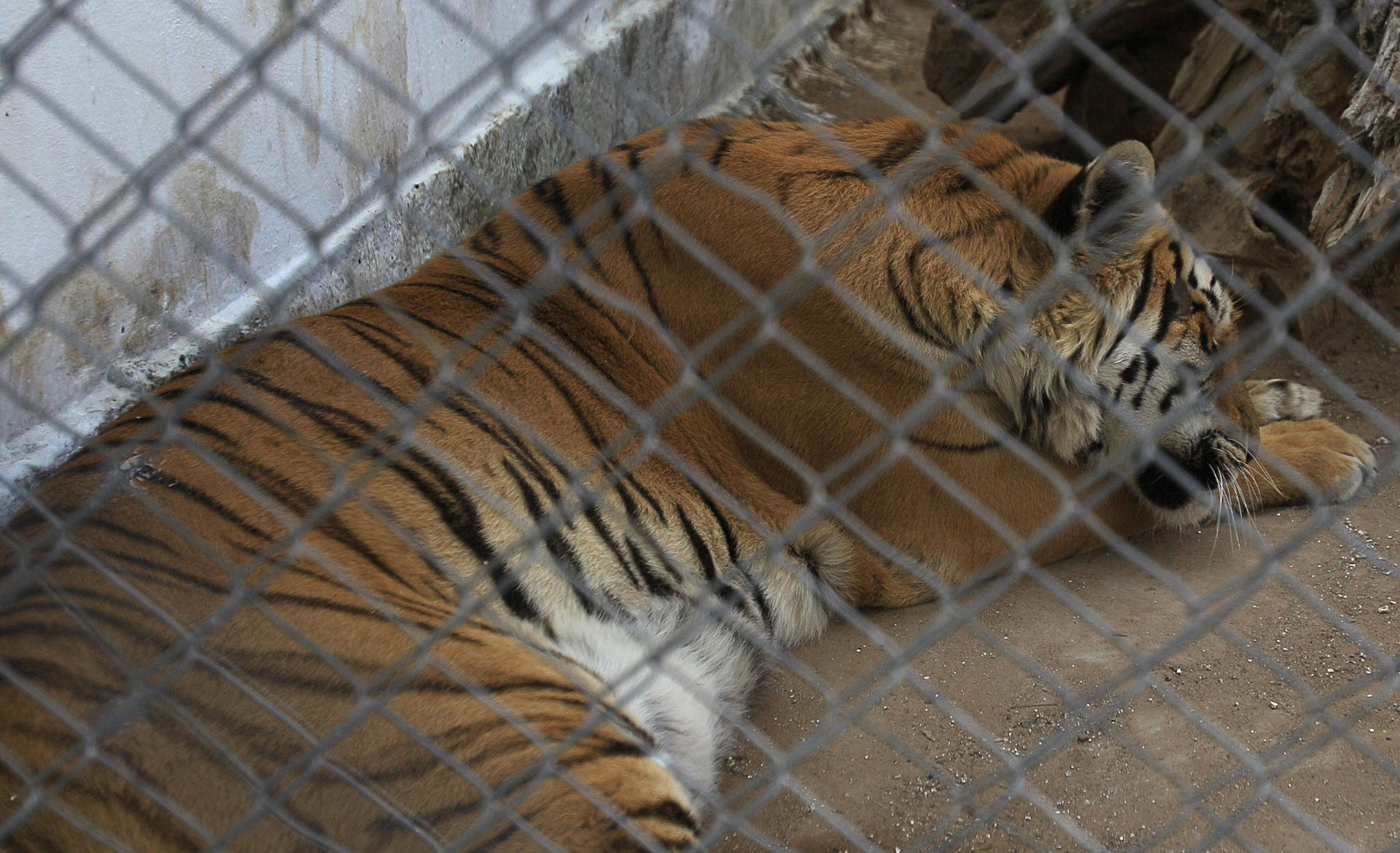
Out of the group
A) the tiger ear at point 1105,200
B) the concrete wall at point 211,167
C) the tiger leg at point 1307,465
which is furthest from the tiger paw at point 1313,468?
the concrete wall at point 211,167

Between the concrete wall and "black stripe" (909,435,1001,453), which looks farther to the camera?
"black stripe" (909,435,1001,453)

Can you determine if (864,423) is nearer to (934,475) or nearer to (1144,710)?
(1144,710)

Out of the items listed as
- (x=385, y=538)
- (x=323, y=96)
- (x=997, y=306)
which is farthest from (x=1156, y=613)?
(x=323, y=96)

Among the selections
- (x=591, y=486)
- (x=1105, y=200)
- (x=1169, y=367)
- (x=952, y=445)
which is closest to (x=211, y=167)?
(x=591, y=486)

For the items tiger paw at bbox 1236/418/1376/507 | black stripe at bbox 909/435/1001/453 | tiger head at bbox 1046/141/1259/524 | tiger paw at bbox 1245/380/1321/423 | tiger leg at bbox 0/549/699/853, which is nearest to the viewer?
tiger leg at bbox 0/549/699/853

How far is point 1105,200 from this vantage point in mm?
1969

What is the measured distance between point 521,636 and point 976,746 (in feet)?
2.90

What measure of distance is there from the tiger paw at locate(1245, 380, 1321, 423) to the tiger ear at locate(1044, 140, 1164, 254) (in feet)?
4.08

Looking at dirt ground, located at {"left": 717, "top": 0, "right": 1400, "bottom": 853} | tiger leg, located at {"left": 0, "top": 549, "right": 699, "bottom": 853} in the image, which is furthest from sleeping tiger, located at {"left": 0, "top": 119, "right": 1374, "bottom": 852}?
dirt ground, located at {"left": 717, "top": 0, "right": 1400, "bottom": 853}

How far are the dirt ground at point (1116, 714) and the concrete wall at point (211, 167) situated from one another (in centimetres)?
119

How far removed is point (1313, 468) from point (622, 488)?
164cm

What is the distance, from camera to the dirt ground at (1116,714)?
2.04 metres

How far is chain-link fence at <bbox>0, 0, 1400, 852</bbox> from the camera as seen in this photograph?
1.63 metres

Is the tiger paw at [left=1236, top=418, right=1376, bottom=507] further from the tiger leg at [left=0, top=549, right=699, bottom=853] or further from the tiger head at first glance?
the tiger leg at [left=0, top=549, right=699, bottom=853]
